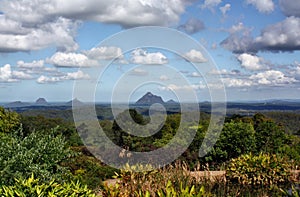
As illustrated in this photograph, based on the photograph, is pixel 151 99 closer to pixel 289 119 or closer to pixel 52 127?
pixel 52 127

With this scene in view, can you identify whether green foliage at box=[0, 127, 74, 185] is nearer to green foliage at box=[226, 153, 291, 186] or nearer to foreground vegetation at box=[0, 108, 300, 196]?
foreground vegetation at box=[0, 108, 300, 196]

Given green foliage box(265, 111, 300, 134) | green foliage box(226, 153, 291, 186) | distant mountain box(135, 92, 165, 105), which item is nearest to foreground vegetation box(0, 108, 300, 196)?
green foliage box(226, 153, 291, 186)

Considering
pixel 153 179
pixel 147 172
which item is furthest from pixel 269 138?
pixel 153 179

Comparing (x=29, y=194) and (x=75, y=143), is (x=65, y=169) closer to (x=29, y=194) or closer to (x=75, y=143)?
(x=29, y=194)

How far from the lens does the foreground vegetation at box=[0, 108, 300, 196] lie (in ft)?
19.9

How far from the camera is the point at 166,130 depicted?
55.1 feet

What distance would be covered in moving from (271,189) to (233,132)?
18.7ft

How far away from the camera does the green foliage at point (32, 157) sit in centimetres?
619

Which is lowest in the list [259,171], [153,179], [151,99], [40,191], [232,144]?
[259,171]

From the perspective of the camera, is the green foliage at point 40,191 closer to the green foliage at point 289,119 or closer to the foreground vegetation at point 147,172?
the foreground vegetation at point 147,172

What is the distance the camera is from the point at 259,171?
11211mm

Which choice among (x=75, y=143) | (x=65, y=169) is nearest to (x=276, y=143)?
(x=75, y=143)

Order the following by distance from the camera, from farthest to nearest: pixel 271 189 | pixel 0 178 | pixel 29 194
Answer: pixel 271 189 < pixel 0 178 < pixel 29 194

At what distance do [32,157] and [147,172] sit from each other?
298 centimetres
